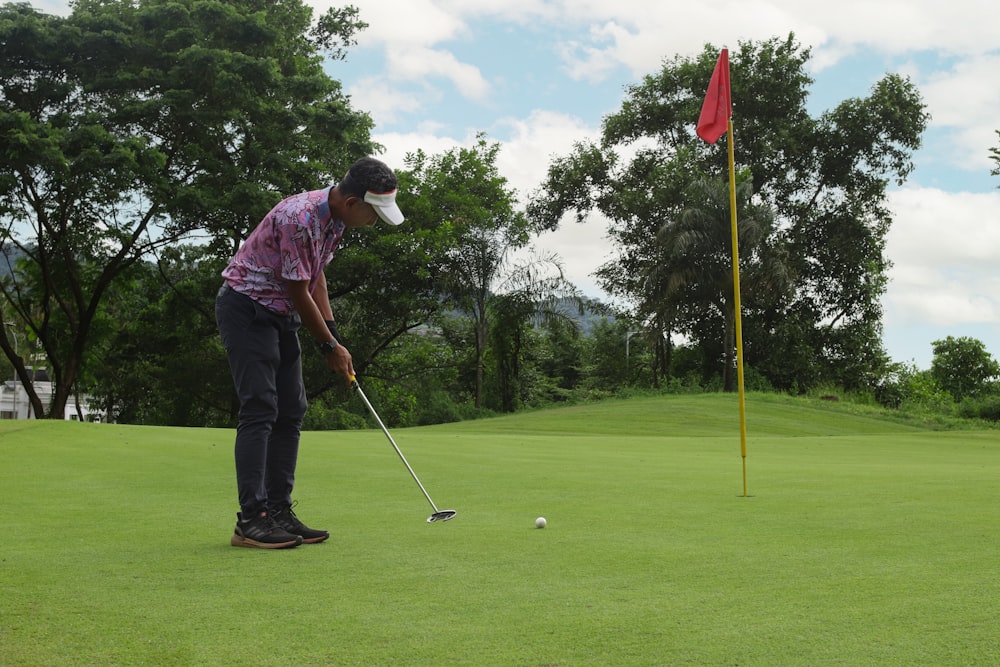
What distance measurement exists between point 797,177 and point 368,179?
40.0 metres

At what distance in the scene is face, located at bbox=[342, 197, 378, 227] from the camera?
15.2 feet

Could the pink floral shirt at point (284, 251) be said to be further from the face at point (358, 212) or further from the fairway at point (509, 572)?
the fairway at point (509, 572)

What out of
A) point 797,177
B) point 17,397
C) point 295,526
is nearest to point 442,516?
point 295,526

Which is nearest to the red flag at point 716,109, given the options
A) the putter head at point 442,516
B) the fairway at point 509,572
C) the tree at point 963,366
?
the fairway at point 509,572

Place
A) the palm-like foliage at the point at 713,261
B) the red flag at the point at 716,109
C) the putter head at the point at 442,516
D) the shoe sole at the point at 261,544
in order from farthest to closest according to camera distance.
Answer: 1. the palm-like foliage at the point at 713,261
2. the red flag at the point at 716,109
3. the putter head at the point at 442,516
4. the shoe sole at the point at 261,544

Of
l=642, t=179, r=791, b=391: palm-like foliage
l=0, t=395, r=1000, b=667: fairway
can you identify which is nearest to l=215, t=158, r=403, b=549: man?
l=0, t=395, r=1000, b=667: fairway

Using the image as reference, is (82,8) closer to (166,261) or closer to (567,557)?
(166,261)

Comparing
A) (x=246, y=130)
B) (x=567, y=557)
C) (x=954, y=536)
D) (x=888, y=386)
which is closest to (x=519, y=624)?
(x=567, y=557)

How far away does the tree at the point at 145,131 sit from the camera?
2667 cm

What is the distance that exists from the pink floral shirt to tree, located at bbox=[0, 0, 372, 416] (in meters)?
22.6

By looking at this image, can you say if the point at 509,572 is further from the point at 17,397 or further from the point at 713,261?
the point at 17,397

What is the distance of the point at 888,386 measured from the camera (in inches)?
1639

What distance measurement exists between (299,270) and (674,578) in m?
2.21

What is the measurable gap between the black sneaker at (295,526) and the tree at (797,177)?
114 ft
